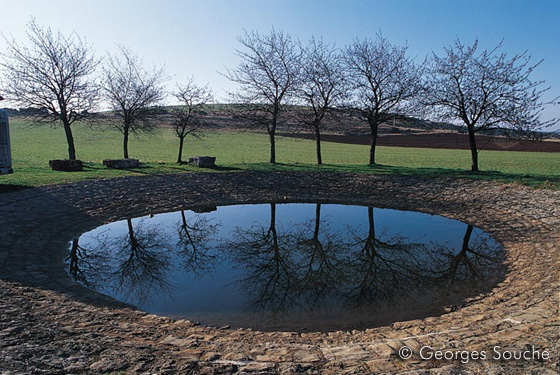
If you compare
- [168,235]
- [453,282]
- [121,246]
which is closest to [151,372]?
[453,282]

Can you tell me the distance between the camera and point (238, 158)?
1271 inches

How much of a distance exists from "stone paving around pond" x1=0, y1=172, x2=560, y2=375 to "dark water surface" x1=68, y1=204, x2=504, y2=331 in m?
0.56

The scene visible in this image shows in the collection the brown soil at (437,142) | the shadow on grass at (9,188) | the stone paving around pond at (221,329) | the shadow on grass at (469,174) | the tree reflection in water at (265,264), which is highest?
the brown soil at (437,142)

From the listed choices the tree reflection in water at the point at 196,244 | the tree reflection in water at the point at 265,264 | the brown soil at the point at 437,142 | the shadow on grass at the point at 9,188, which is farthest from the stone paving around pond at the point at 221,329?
the brown soil at the point at 437,142

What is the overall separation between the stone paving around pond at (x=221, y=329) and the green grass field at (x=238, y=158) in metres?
4.83

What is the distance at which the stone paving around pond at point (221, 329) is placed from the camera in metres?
4.39

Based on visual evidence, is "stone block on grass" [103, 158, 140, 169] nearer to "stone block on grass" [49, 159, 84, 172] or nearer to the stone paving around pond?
"stone block on grass" [49, 159, 84, 172]

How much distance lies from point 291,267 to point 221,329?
11.5 feet

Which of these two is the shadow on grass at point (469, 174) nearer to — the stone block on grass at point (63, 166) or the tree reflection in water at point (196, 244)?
the tree reflection in water at point (196, 244)

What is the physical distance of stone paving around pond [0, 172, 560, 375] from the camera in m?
4.39

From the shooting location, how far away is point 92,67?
24.7 meters

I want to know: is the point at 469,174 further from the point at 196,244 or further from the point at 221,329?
the point at 221,329

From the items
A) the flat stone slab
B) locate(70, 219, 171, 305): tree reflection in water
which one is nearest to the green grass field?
the flat stone slab

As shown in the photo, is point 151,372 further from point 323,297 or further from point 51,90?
point 51,90
